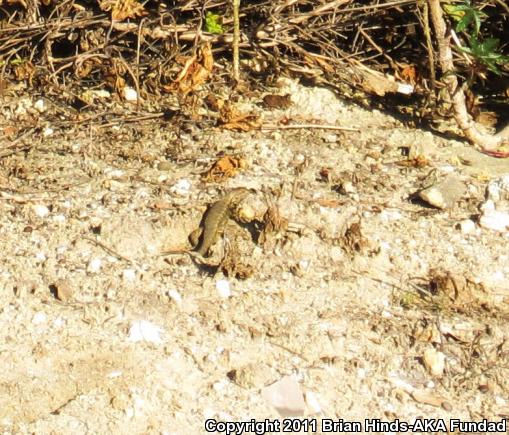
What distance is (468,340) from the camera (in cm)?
354

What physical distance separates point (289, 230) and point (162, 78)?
1.09m

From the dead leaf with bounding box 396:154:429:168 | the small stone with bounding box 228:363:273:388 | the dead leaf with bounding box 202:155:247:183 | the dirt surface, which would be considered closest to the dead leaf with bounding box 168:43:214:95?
the dirt surface

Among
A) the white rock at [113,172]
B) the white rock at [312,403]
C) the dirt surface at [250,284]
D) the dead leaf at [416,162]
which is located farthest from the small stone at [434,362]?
the white rock at [113,172]

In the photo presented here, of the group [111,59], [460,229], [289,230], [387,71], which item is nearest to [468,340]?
[460,229]

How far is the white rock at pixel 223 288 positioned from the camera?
12.1 ft

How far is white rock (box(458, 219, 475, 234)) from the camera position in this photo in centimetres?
392

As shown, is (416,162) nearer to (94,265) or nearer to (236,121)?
(236,121)

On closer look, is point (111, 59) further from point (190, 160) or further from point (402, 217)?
point (402, 217)

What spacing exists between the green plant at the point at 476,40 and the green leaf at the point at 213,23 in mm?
969

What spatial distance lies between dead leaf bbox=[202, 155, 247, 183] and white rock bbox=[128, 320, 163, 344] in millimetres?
773

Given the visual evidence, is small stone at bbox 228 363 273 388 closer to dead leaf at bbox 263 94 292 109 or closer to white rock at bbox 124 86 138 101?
dead leaf at bbox 263 94 292 109

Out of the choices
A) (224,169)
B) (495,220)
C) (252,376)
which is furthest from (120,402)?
(495,220)

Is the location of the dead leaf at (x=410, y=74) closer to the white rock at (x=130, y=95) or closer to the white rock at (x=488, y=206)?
the white rock at (x=488, y=206)

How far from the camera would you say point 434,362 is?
11.4ft
